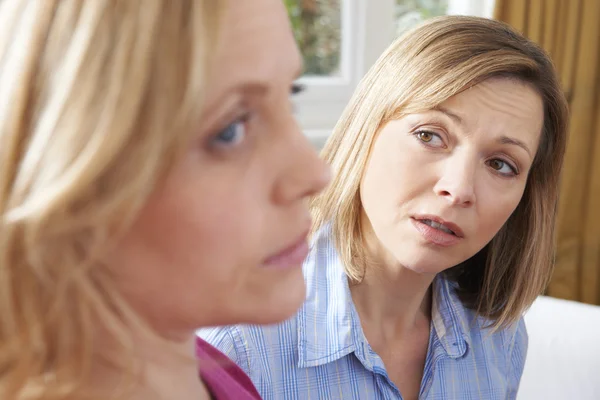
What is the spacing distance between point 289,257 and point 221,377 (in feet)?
0.77

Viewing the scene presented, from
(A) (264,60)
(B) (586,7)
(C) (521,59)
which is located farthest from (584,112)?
(A) (264,60)

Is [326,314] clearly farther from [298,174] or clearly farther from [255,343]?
[298,174]

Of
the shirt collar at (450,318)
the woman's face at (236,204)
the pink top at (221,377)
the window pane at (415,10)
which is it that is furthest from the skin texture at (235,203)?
the window pane at (415,10)

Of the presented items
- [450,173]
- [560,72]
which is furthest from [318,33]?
[450,173]

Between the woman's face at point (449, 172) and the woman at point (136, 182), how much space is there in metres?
0.46

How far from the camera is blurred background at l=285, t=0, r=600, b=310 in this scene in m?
2.04

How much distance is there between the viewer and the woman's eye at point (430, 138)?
3.16ft

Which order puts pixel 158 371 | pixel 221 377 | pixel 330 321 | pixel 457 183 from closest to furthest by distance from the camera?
pixel 158 371
pixel 221 377
pixel 457 183
pixel 330 321

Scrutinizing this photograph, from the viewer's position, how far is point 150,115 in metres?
0.41

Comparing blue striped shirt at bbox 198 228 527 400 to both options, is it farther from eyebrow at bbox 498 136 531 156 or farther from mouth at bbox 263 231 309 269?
mouth at bbox 263 231 309 269

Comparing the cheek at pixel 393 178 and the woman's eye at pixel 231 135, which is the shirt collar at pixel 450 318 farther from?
the woman's eye at pixel 231 135

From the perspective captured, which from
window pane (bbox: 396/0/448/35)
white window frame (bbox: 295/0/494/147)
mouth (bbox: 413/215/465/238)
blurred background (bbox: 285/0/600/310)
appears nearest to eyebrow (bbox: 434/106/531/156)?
mouth (bbox: 413/215/465/238)

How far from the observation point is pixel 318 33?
218 cm

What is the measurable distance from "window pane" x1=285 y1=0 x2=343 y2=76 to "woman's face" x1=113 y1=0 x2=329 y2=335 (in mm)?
1672
